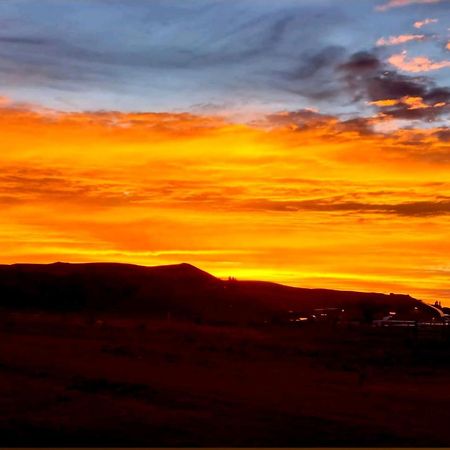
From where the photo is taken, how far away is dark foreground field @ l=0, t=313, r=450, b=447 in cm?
1402

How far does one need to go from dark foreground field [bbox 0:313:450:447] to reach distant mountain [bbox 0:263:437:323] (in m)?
33.6

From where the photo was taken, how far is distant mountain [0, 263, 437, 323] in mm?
72812

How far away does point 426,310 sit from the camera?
235 ft

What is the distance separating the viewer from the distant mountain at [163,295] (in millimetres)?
72812

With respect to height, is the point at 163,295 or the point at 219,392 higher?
the point at 163,295

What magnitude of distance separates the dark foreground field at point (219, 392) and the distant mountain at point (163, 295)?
1324 inches

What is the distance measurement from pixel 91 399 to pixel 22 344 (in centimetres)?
1494

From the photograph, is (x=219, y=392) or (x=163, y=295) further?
(x=163, y=295)

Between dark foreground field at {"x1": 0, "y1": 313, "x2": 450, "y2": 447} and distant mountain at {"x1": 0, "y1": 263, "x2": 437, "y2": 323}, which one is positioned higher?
distant mountain at {"x1": 0, "y1": 263, "x2": 437, "y2": 323}

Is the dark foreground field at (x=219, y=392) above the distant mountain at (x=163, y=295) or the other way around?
the other way around

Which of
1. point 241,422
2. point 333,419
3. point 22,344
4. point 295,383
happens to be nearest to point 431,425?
point 333,419

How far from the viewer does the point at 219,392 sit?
19.2m

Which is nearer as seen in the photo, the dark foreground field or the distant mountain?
the dark foreground field

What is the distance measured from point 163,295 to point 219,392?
2385 inches
